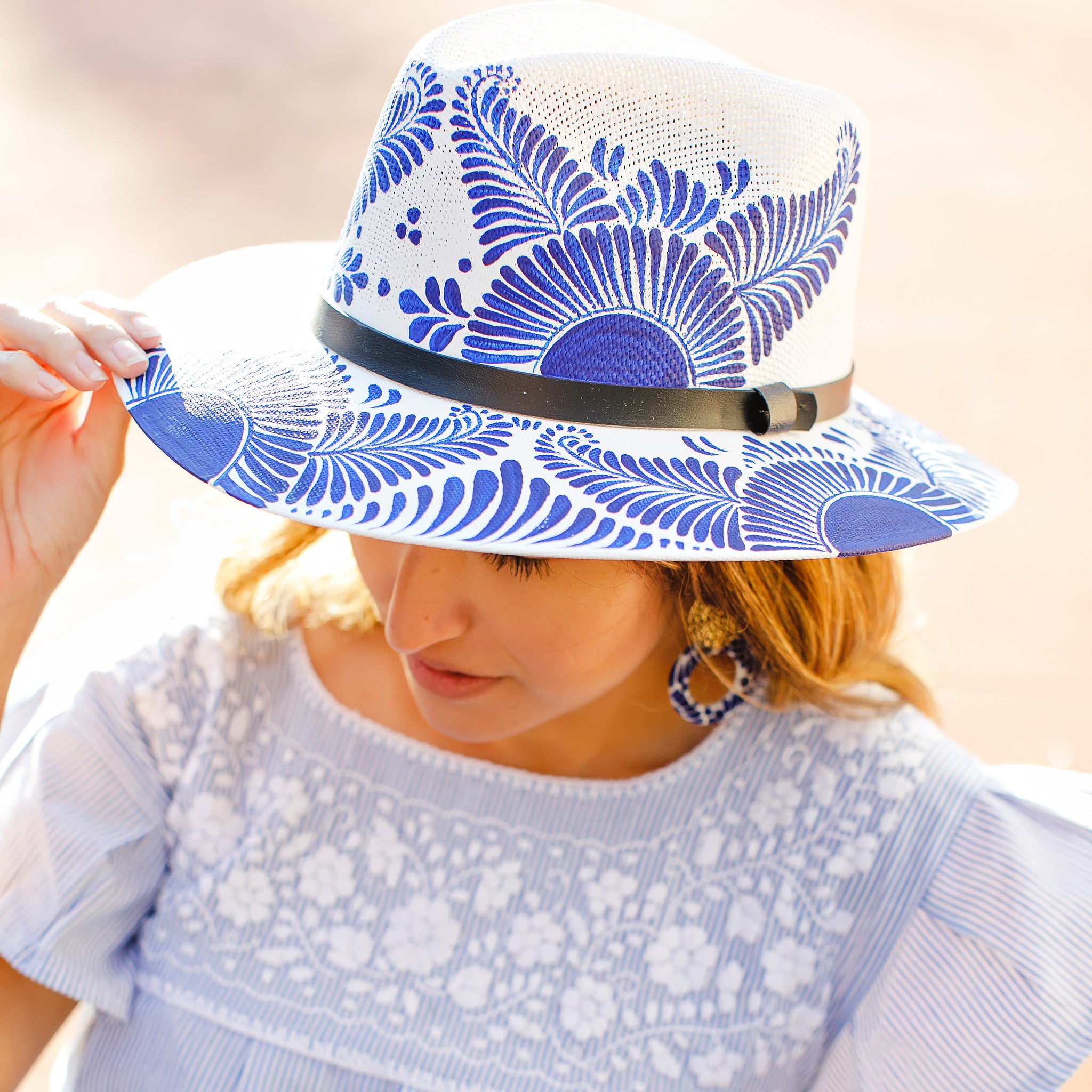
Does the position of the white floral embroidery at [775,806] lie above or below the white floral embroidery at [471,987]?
above

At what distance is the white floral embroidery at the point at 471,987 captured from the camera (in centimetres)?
132

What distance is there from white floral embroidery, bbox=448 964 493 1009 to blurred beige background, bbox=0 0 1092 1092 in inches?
58.5

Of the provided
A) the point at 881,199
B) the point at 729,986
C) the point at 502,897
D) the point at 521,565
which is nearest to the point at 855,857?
the point at 729,986

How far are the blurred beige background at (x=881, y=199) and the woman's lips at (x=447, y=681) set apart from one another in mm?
1652

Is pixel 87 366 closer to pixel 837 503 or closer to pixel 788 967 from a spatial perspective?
pixel 837 503

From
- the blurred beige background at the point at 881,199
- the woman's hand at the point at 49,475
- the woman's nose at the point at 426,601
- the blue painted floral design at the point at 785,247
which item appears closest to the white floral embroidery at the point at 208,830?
the woman's hand at the point at 49,475

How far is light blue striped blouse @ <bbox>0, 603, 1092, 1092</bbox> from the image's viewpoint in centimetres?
123

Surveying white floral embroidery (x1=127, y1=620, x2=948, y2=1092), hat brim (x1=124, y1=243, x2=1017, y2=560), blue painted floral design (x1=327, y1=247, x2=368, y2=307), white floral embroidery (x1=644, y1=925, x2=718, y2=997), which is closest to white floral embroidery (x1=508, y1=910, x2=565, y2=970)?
white floral embroidery (x1=127, y1=620, x2=948, y2=1092)

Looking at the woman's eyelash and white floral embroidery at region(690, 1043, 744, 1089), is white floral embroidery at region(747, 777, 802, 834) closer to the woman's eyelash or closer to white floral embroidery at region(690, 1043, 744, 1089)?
white floral embroidery at region(690, 1043, 744, 1089)

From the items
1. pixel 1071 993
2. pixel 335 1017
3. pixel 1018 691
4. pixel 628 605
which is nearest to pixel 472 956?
pixel 335 1017

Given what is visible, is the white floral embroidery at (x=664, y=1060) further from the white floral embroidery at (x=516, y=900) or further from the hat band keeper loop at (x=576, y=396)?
the hat band keeper loop at (x=576, y=396)

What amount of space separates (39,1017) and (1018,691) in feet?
8.32

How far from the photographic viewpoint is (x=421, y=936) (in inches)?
53.6

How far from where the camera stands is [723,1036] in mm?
1281
